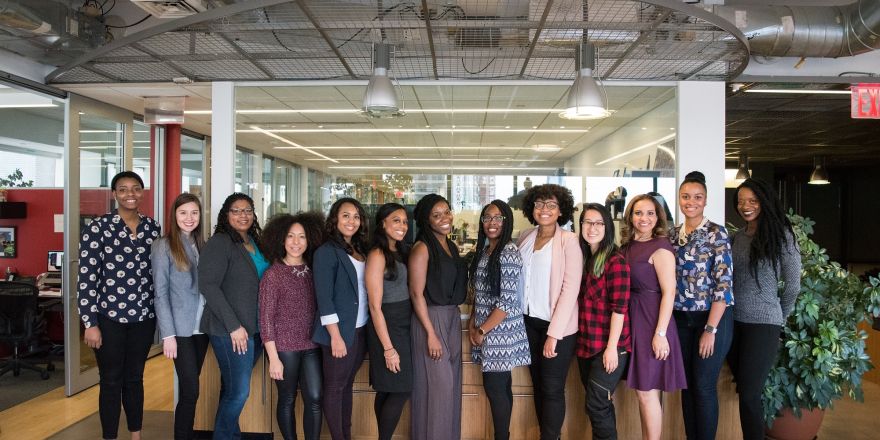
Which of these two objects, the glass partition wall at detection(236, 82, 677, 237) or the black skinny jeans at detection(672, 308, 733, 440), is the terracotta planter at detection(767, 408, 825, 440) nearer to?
the black skinny jeans at detection(672, 308, 733, 440)

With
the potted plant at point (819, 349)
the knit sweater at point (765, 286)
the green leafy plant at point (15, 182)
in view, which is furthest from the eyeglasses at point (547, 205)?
the green leafy plant at point (15, 182)

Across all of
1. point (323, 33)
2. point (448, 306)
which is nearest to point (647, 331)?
point (448, 306)

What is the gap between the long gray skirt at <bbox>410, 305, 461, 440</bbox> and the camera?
10.5 ft

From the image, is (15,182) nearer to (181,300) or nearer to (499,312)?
(181,300)

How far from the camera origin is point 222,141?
15.1 feet

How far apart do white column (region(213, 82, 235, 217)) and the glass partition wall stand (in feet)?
0.70

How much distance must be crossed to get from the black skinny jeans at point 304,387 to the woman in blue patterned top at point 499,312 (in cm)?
94

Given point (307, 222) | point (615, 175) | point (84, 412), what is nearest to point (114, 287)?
point (307, 222)

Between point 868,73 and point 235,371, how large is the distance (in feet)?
18.1

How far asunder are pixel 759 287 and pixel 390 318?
82.3 inches

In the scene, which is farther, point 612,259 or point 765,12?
point 765,12

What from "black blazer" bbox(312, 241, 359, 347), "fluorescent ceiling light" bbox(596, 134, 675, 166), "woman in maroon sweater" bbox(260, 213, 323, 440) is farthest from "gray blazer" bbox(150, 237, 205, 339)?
"fluorescent ceiling light" bbox(596, 134, 675, 166)

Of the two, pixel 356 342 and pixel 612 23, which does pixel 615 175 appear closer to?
pixel 612 23

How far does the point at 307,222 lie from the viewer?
339 cm
